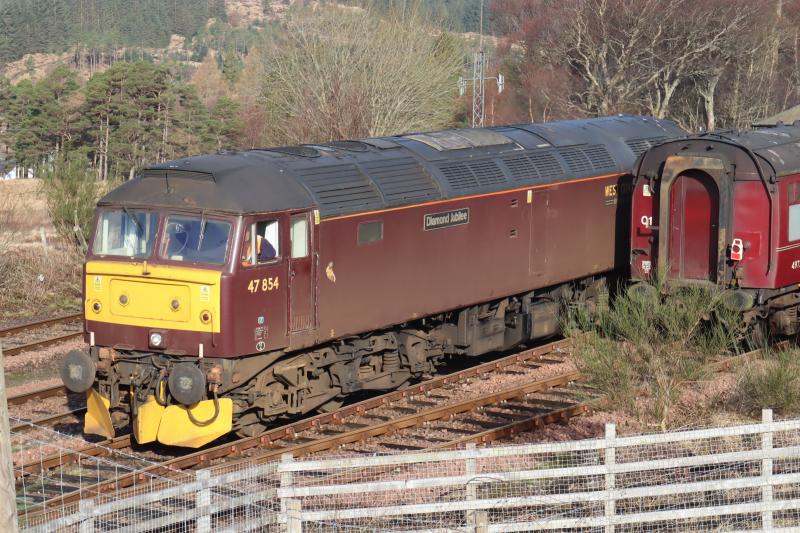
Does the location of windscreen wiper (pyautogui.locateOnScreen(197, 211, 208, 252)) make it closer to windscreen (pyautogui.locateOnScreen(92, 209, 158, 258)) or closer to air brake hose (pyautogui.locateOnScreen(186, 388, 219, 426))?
windscreen (pyautogui.locateOnScreen(92, 209, 158, 258))

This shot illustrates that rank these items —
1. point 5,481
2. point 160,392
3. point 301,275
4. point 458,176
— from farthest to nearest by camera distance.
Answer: point 458,176, point 301,275, point 160,392, point 5,481

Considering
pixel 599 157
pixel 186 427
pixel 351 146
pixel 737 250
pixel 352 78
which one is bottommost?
pixel 186 427

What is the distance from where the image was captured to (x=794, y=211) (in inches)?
689

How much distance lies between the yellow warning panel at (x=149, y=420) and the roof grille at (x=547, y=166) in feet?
24.7

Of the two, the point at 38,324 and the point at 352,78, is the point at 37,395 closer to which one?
the point at 38,324

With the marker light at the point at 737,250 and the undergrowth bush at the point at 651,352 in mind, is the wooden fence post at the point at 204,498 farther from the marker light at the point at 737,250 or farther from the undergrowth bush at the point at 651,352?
the marker light at the point at 737,250

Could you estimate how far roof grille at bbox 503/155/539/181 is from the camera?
1738 cm

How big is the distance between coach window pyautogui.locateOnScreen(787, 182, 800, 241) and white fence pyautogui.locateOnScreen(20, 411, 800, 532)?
717 centimetres

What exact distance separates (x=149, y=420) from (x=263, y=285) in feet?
6.44

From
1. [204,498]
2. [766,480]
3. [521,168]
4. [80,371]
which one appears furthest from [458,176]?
[204,498]

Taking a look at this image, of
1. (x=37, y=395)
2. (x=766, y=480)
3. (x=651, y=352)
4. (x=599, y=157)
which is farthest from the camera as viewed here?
(x=599, y=157)

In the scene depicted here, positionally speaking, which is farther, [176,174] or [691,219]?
[691,219]

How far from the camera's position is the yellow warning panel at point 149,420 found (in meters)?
12.9

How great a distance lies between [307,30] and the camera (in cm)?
4253
